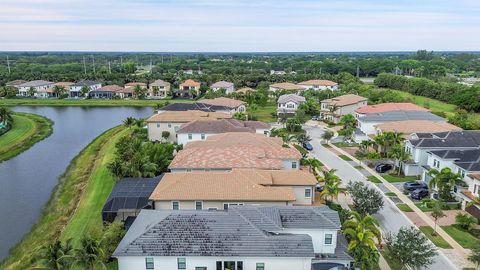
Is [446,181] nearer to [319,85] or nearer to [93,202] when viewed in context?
[93,202]

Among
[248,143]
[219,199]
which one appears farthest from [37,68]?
[219,199]

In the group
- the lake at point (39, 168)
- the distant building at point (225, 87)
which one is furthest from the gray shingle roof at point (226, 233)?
the distant building at point (225, 87)

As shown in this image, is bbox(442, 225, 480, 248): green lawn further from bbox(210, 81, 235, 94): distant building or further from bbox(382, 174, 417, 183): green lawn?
bbox(210, 81, 235, 94): distant building

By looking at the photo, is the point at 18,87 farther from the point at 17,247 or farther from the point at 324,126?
the point at 17,247

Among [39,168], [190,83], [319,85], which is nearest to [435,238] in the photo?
[39,168]

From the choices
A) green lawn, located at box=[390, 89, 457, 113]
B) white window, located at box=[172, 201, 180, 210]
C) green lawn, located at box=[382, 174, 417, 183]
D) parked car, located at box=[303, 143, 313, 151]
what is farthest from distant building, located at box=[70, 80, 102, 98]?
green lawn, located at box=[382, 174, 417, 183]

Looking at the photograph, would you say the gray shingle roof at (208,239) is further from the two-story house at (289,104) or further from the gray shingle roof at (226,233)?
the two-story house at (289,104)
